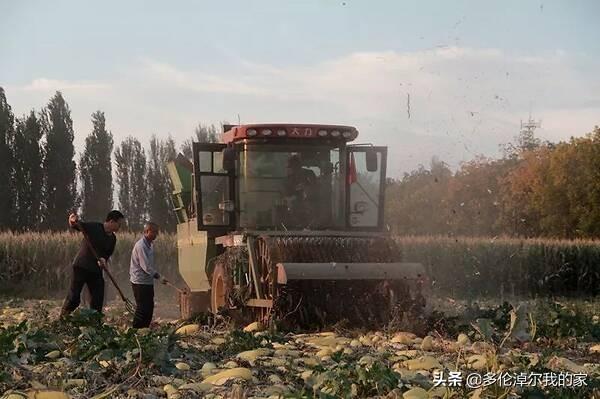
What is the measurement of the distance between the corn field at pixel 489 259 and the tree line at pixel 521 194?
6.66 metres

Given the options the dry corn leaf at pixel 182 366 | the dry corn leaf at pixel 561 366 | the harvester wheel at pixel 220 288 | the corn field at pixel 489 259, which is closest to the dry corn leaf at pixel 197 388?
the dry corn leaf at pixel 182 366

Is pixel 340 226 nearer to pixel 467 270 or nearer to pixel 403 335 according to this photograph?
pixel 403 335

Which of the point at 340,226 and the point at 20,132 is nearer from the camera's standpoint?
the point at 340,226

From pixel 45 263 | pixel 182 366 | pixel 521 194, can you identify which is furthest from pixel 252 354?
pixel 521 194

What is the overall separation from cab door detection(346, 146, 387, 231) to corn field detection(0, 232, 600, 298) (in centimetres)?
1329

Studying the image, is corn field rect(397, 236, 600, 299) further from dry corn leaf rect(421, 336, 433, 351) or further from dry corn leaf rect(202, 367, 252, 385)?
dry corn leaf rect(202, 367, 252, 385)

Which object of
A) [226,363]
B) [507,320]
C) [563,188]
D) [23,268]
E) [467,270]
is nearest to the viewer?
[226,363]

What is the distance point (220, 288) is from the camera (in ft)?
35.8

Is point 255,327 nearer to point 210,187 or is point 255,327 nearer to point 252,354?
point 252,354

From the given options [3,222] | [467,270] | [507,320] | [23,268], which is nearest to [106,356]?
[507,320]

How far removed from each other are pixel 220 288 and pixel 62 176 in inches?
1275

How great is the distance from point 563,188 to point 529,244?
17.8 metres

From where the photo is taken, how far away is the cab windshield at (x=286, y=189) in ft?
35.6

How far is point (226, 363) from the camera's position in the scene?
625cm
